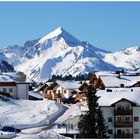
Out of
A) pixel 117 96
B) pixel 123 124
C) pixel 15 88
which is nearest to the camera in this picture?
pixel 123 124

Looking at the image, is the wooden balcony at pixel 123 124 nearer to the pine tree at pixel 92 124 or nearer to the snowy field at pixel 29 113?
the snowy field at pixel 29 113

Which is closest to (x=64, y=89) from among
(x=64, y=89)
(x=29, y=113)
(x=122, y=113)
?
(x=64, y=89)

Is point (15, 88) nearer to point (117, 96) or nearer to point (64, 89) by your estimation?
point (117, 96)

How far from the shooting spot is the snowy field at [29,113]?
42819 mm

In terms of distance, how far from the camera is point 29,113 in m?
46.3

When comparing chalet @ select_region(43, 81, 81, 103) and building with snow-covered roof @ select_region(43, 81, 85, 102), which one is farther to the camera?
chalet @ select_region(43, 81, 81, 103)

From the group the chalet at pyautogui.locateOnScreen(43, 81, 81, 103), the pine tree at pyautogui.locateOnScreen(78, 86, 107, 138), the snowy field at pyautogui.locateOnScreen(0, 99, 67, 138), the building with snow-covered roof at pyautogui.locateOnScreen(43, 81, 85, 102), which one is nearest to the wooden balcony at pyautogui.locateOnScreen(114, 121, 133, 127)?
the snowy field at pyautogui.locateOnScreen(0, 99, 67, 138)

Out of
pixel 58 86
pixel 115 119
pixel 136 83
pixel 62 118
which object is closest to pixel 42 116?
pixel 62 118

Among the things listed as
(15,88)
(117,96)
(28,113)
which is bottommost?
(28,113)

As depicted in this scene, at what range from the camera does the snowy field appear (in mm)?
42819

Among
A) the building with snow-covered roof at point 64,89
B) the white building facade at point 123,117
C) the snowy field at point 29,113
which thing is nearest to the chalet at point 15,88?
the snowy field at point 29,113

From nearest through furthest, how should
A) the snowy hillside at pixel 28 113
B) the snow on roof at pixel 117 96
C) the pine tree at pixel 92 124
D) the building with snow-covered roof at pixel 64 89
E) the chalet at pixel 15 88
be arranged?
the pine tree at pixel 92 124 → the snowy hillside at pixel 28 113 → the snow on roof at pixel 117 96 → the chalet at pixel 15 88 → the building with snow-covered roof at pixel 64 89

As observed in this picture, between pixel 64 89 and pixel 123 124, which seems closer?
pixel 123 124

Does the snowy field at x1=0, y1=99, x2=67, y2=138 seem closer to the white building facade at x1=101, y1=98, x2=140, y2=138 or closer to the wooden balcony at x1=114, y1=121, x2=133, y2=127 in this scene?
the white building facade at x1=101, y1=98, x2=140, y2=138
